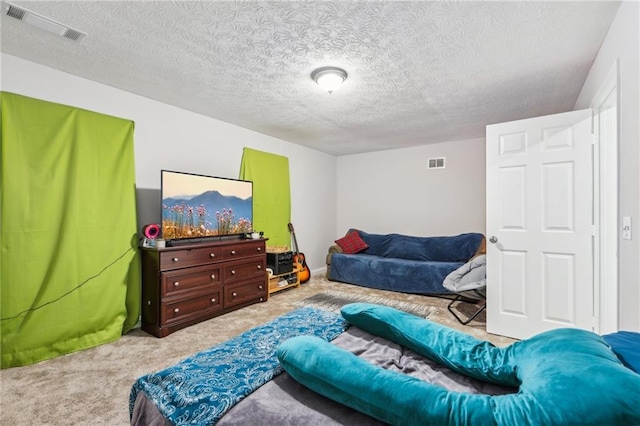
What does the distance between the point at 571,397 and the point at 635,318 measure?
144cm

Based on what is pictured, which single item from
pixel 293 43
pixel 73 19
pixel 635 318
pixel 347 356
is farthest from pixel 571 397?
pixel 73 19

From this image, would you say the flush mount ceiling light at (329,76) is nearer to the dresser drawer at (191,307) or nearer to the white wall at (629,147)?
the white wall at (629,147)

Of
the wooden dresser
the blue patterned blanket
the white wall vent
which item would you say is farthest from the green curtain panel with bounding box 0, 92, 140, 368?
the white wall vent

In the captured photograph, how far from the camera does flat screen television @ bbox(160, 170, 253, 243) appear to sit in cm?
322

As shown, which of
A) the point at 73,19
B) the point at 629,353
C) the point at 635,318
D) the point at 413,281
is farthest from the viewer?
the point at 413,281

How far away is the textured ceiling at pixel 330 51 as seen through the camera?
188cm

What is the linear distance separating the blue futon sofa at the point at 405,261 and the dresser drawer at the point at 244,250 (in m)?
1.77

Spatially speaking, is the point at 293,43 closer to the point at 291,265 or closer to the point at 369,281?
the point at 291,265

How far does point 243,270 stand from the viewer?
3832 mm

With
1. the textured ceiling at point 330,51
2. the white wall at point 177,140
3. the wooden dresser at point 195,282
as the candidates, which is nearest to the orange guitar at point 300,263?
the white wall at point 177,140

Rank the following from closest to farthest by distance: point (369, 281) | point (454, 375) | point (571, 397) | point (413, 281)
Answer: point (571, 397) → point (454, 375) → point (413, 281) → point (369, 281)

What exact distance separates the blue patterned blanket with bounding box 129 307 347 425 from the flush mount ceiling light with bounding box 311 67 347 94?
2117mm

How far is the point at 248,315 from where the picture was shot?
354cm

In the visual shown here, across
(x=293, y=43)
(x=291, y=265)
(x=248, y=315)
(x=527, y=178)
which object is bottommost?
(x=248, y=315)
